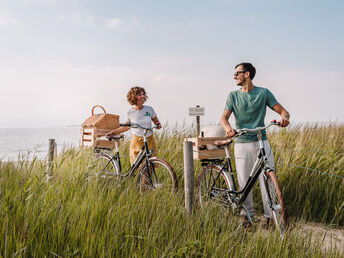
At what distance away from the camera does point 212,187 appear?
4.53 metres

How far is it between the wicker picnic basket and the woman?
571mm

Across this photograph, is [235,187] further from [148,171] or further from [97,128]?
[97,128]

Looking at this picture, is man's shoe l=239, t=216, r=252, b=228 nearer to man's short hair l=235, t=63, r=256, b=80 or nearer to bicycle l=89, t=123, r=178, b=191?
bicycle l=89, t=123, r=178, b=191

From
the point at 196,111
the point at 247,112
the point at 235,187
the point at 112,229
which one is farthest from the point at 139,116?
the point at 196,111

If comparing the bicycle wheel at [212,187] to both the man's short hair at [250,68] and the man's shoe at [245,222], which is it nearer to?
the man's shoe at [245,222]

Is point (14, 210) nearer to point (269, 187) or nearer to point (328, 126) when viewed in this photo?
point (269, 187)

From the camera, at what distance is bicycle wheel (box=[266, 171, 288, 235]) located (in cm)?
335

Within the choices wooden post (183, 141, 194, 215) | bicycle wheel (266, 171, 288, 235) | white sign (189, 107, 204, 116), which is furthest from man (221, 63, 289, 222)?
white sign (189, 107, 204, 116)

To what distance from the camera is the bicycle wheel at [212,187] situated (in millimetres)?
4301

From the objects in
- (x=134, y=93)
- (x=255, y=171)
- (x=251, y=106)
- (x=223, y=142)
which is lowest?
(x=255, y=171)

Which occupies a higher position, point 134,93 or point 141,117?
point 134,93

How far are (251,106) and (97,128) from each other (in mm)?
2889

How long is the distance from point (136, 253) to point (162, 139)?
543 centimetres

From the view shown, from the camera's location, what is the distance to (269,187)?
362 cm
